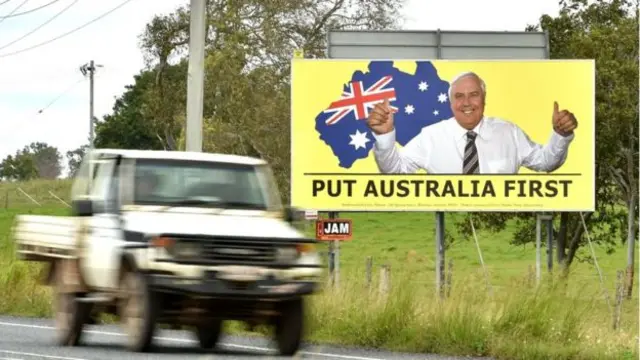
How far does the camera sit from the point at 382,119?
3453cm

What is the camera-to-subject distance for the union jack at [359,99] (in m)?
34.5

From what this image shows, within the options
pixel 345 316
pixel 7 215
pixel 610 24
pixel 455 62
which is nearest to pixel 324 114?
pixel 455 62

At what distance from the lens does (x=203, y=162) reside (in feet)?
54.5

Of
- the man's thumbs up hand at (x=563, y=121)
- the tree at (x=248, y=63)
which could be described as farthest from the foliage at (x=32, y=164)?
the man's thumbs up hand at (x=563, y=121)

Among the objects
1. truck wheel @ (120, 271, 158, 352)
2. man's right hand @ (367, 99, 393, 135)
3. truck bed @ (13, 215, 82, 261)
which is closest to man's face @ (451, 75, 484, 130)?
man's right hand @ (367, 99, 393, 135)

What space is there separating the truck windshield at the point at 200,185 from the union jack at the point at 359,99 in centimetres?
1770

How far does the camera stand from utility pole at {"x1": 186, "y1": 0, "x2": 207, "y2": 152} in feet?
92.9

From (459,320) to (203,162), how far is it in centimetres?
519

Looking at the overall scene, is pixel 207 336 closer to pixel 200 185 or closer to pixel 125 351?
pixel 125 351

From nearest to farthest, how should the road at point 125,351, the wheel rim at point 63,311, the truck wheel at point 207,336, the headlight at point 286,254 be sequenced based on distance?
the headlight at point 286,254, the road at point 125,351, the wheel rim at point 63,311, the truck wheel at point 207,336

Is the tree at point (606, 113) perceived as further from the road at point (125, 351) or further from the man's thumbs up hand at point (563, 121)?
the road at point (125, 351)

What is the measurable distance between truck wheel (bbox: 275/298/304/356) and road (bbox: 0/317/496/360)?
315 millimetres

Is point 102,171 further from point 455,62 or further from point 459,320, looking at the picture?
point 455,62

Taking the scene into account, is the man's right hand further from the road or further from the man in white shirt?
the road
